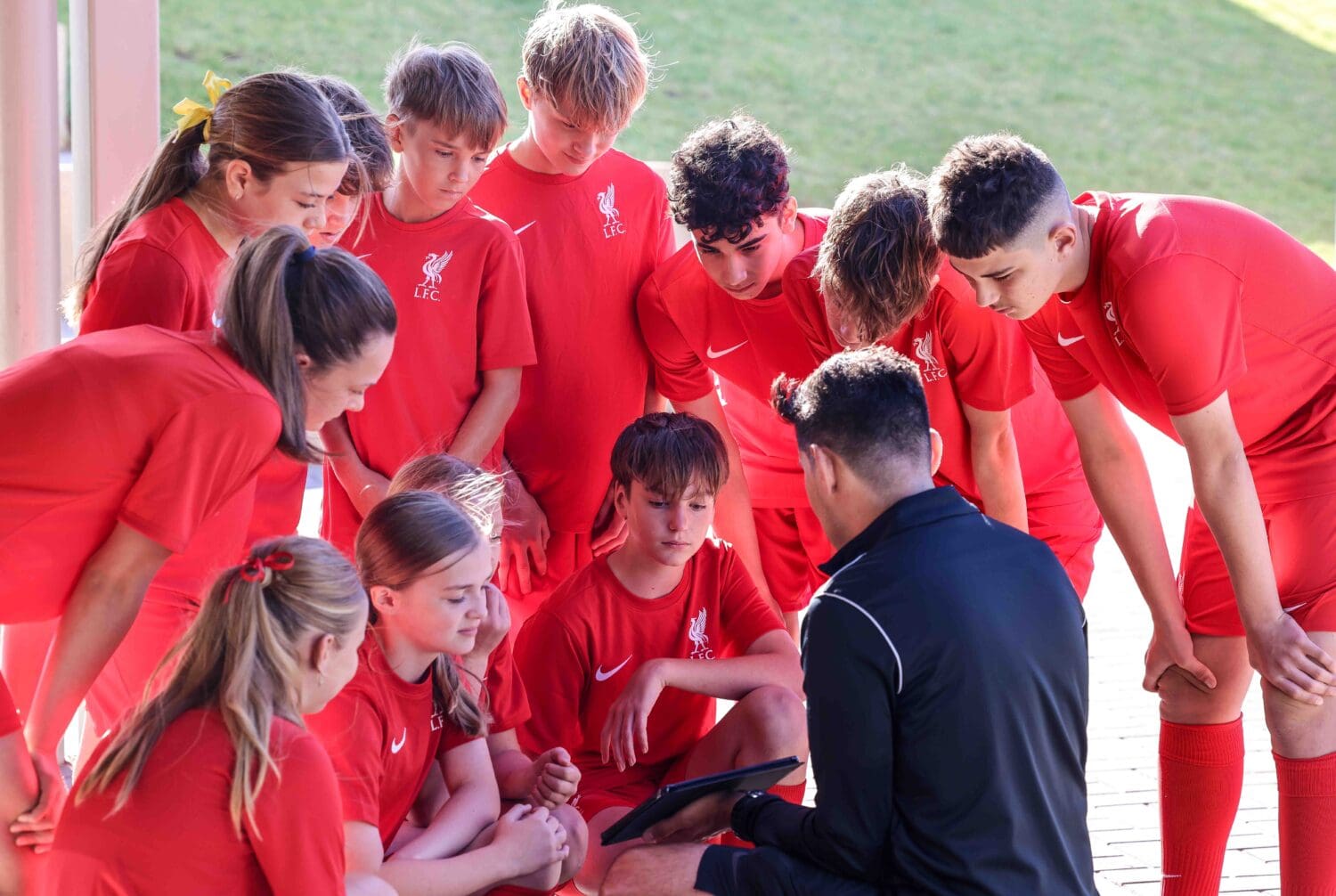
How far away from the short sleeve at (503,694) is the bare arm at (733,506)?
84cm

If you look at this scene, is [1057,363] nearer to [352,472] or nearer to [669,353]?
[669,353]

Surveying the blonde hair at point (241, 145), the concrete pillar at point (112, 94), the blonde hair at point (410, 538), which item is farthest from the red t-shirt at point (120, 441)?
the concrete pillar at point (112, 94)

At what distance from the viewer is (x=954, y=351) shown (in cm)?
315

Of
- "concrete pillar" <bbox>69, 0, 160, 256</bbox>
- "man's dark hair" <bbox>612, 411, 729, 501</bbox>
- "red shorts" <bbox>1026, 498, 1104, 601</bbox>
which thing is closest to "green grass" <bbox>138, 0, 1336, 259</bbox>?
"concrete pillar" <bbox>69, 0, 160, 256</bbox>

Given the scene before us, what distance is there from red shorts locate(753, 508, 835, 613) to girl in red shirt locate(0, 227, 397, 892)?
1.61 metres

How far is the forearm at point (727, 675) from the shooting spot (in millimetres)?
2949

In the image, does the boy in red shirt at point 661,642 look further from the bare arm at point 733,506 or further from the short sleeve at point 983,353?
the short sleeve at point 983,353

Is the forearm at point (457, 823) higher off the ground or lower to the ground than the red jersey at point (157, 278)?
lower

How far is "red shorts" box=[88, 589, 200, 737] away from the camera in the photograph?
269cm

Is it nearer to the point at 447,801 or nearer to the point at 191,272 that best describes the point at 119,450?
the point at 191,272

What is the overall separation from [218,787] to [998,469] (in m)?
1.91

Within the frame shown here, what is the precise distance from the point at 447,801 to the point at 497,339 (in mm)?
1144

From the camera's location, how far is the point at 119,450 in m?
2.27

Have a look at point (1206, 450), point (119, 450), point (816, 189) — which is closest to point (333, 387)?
point (119, 450)
